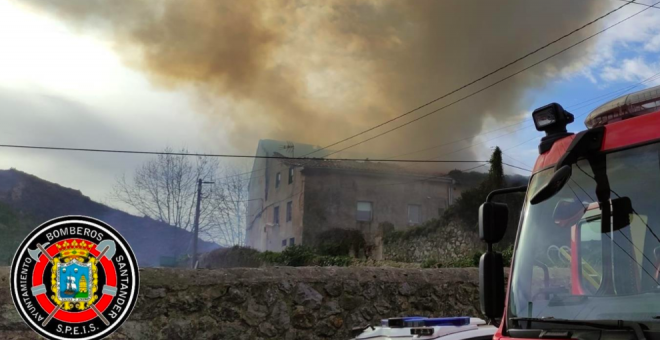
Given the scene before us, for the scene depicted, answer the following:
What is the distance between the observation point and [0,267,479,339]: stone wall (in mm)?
4633

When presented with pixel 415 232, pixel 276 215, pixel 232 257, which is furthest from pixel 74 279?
pixel 276 215

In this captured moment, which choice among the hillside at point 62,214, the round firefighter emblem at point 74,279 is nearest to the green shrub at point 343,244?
the hillside at point 62,214

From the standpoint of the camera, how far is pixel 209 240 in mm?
27219

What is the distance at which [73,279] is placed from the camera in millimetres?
4367

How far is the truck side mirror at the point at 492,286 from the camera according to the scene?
259cm

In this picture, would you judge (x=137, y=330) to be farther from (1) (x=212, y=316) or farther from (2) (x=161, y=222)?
(2) (x=161, y=222)

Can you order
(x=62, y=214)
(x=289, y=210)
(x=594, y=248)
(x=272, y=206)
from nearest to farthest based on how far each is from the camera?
(x=594, y=248) < (x=62, y=214) < (x=289, y=210) < (x=272, y=206)

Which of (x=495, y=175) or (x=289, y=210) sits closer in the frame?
(x=495, y=175)

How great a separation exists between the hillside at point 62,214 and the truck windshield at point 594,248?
1303 cm

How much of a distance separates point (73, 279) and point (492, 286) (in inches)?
125

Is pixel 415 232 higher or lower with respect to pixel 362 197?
lower

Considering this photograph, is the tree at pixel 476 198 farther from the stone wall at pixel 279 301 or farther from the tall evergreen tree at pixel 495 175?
the stone wall at pixel 279 301

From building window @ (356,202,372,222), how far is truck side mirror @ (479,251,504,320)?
24.4 metres

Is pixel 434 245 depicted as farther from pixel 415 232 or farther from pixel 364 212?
pixel 364 212
